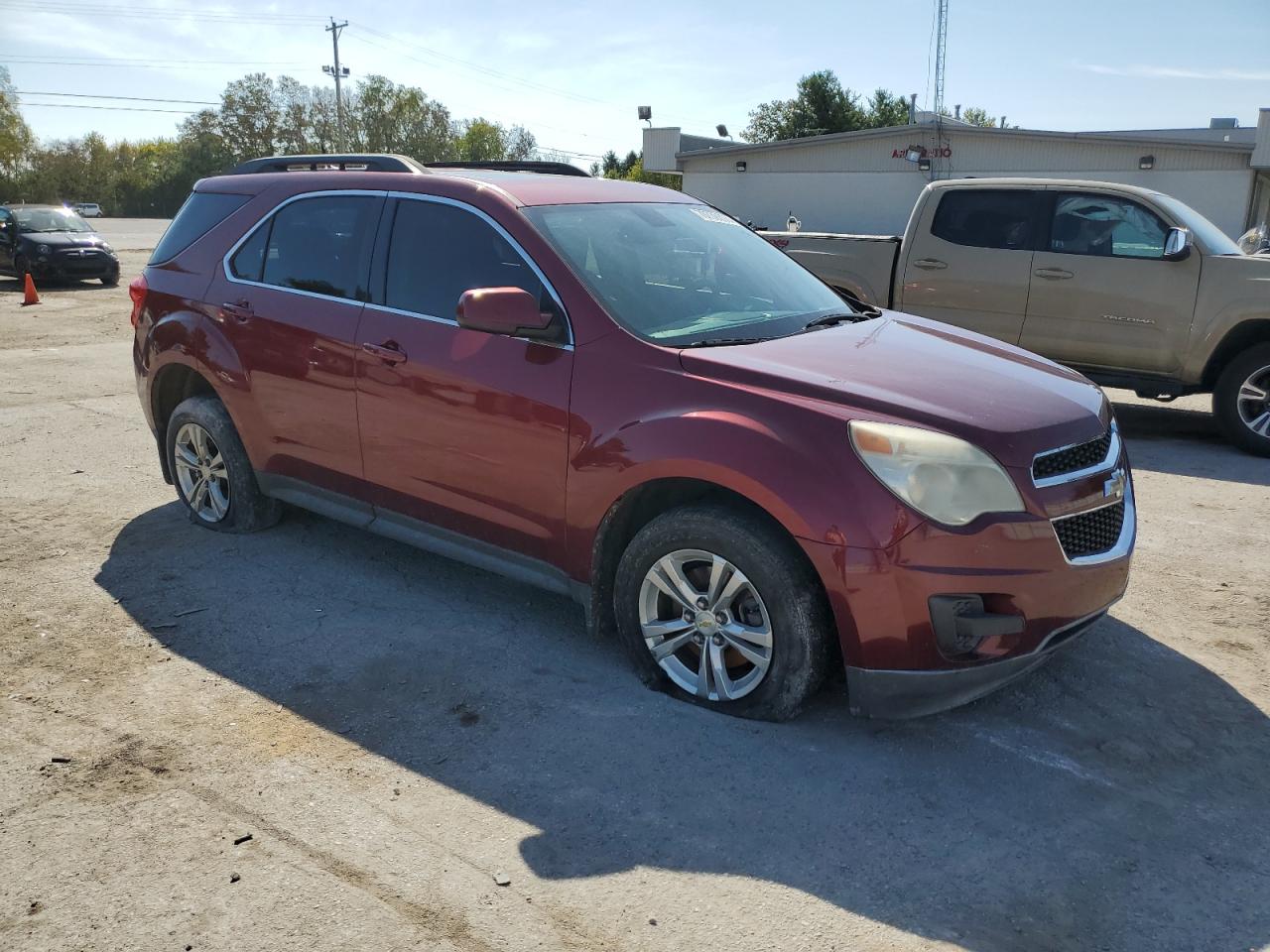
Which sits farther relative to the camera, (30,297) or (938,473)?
(30,297)

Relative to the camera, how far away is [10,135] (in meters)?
73.5

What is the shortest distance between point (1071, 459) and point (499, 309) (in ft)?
6.94

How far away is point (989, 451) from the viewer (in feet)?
10.9

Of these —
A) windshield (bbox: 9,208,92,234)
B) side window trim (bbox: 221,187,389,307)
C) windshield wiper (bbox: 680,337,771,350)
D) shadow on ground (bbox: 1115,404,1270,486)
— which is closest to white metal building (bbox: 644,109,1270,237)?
windshield (bbox: 9,208,92,234)

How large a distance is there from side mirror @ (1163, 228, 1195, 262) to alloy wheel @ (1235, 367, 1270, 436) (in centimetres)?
107

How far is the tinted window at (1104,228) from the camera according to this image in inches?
331

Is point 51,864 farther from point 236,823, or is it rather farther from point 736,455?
point 736,455

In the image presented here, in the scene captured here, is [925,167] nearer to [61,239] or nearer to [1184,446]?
[61,239]

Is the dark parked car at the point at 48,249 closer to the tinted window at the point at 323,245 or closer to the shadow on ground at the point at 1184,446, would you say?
the tinted window at the point at 323,245

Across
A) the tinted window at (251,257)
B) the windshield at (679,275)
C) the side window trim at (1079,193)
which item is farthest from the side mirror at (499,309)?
the side window trim at (1079,193)

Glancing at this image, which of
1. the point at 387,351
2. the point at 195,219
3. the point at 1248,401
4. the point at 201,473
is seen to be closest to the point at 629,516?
the point at 387,351

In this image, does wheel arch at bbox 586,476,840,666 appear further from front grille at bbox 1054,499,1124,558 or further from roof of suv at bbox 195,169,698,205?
roof of suv at bbox 195,169,698,205

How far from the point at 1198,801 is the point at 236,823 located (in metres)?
3.00

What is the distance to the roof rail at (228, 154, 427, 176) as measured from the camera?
4.86 m
